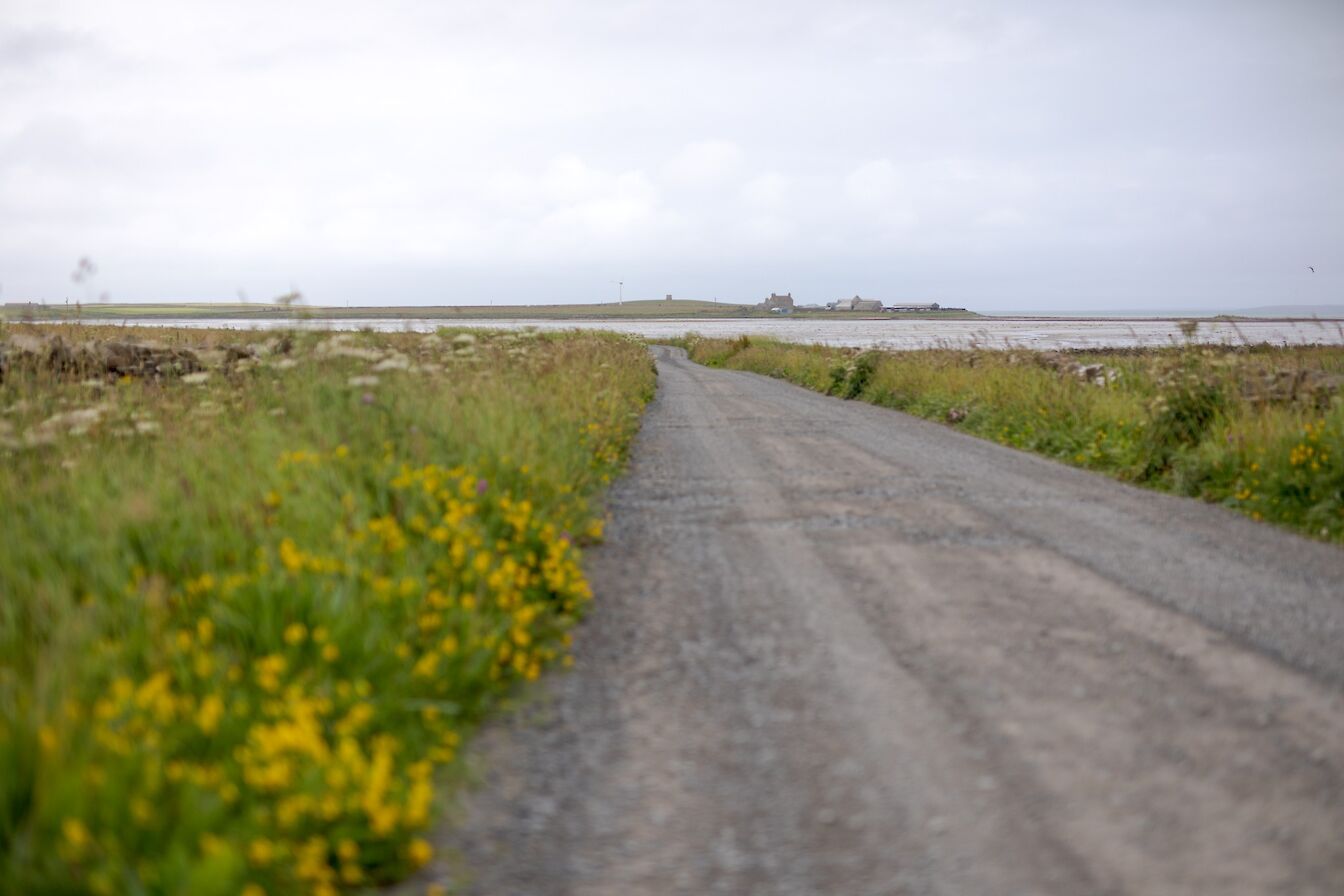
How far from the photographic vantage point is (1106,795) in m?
3.54

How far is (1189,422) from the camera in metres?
11.2

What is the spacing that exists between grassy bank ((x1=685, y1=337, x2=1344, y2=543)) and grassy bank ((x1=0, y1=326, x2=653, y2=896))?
6.57 metres

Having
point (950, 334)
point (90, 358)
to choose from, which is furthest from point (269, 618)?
point (950, 334)

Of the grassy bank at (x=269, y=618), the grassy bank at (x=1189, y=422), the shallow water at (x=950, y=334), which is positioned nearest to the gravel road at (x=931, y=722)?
the grassy bank at (x=269, y=618)

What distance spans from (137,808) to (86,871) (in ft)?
0.63

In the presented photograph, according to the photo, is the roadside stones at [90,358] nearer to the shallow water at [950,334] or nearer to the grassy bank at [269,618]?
the shallow water at [950,334]

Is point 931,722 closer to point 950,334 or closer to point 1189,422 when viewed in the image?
point 1189,422

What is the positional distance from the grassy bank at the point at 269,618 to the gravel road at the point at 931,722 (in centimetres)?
38

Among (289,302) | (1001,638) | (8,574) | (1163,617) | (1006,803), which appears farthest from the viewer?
(289,302)

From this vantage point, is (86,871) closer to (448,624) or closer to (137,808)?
(137,808)

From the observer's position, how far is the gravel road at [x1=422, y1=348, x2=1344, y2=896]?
10.3 ft

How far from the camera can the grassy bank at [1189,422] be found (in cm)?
891

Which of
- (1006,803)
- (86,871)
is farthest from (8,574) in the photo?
(1006,803)

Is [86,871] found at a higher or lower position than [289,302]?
lower
